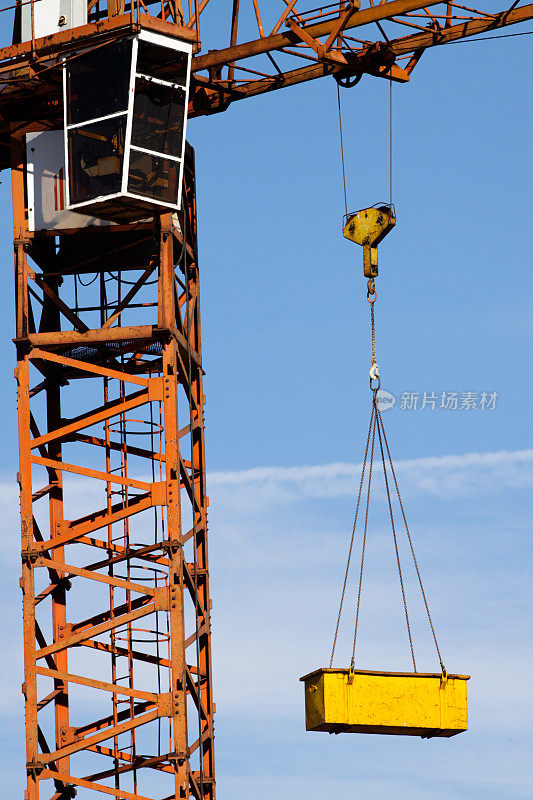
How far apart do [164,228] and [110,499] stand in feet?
14.7

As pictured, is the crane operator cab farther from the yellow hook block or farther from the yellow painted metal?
the yellow painted metal

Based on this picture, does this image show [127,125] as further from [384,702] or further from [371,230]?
[384,702]

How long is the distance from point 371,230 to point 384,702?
25.3 ft

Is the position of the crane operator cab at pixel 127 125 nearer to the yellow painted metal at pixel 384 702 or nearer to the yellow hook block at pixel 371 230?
the yellow hook block at pixel 371 230

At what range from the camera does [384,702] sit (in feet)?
86.1

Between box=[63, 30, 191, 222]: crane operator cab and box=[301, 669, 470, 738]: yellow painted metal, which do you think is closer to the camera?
box=[301, 669, 470, 738]: yellow painted metal

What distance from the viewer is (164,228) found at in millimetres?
30766

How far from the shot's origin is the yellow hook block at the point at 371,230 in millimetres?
29688

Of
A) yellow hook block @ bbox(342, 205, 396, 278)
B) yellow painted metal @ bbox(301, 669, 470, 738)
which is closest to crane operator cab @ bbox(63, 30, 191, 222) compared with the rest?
yellow hook block @ bbox(342, 205, 396, 278)

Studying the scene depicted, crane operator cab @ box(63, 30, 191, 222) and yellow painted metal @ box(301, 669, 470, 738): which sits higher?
crane operator cab @ box(63, 30, 191, 222)

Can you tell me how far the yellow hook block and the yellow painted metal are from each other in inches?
263

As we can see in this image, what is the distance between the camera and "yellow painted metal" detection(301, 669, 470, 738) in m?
26.1

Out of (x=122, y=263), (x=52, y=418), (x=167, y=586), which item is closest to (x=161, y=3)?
(x=122, y=263)

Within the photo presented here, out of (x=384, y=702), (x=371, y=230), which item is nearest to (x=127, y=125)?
(x=371, y=230)
